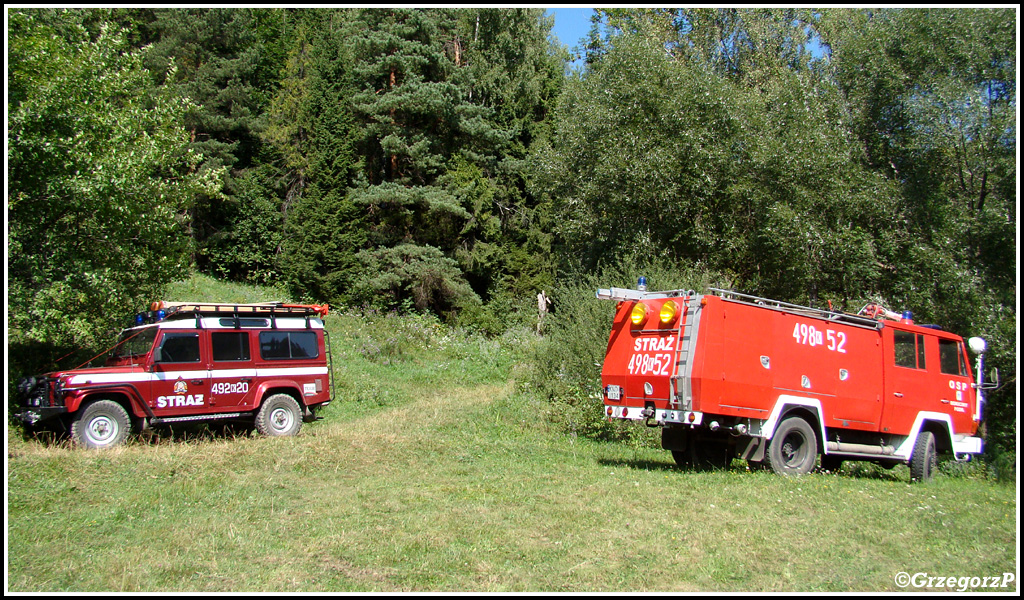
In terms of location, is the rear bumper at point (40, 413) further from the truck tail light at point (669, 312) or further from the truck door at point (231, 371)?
the truck tail light at point (669, 312)

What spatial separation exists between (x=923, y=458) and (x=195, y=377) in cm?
1304

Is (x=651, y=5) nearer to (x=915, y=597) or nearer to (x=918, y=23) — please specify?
(x=918, y=23)

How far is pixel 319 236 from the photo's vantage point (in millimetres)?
33375

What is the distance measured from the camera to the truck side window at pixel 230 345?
1373 cm

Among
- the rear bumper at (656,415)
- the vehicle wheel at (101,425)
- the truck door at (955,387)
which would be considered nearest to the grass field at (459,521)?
the vehicle wheel at (101,425)

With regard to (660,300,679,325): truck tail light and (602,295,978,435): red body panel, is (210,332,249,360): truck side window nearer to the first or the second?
(602,295,978,435): red body panel

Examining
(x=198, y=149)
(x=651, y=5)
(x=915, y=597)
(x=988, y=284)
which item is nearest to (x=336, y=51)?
(x=198, y=149)

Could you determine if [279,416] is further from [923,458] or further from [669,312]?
[923,458]

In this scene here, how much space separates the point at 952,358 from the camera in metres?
12.3

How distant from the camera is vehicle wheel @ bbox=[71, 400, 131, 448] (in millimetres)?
11969

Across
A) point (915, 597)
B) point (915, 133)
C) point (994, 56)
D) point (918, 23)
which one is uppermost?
point (918, 23)

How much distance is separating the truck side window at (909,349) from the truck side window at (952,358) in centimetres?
53

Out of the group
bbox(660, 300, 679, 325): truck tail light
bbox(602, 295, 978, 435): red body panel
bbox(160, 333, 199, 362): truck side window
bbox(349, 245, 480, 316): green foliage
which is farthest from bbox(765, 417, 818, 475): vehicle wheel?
bbox(349, 245, 480, 316): green foliage

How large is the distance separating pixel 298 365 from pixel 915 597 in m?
12.2
